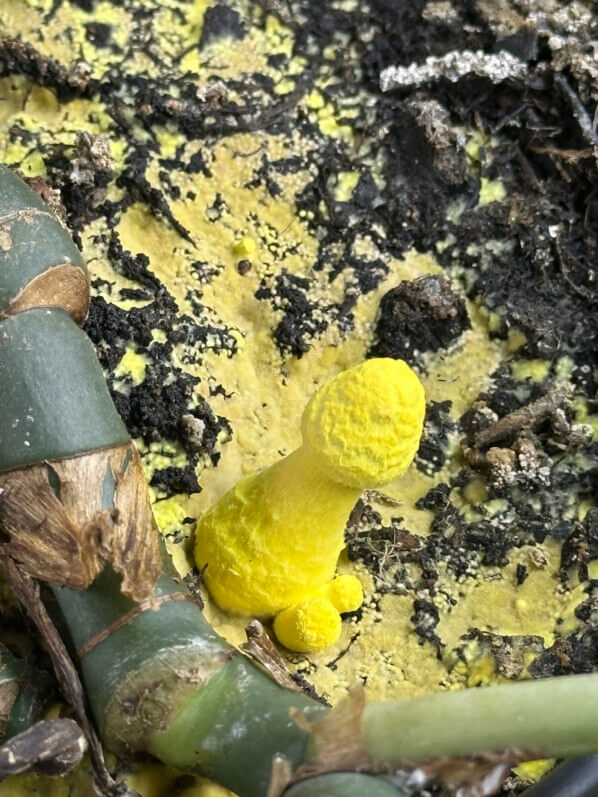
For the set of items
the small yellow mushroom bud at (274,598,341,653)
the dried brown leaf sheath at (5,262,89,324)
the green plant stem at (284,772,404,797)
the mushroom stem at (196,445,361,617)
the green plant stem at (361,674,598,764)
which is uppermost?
the dried brown leaf sheath at (5,262,89,324)

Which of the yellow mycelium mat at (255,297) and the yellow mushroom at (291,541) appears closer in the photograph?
the yellow mushroom at (291,541)

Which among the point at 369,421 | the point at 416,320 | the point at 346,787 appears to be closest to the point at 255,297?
the point at 416,320

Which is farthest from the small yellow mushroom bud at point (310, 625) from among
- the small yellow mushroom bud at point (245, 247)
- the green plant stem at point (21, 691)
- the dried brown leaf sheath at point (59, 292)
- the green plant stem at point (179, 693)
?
the small yellow mushroom bud at point (245, 247)

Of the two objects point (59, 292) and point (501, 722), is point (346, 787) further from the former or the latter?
point (59, 292)

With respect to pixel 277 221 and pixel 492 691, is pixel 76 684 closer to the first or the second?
pixel 492 691

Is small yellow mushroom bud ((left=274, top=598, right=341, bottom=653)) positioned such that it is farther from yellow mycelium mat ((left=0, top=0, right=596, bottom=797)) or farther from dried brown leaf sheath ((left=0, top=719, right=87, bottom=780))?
dried brown leaf sheath ((left=0, top=719, right=87, bottom=780))

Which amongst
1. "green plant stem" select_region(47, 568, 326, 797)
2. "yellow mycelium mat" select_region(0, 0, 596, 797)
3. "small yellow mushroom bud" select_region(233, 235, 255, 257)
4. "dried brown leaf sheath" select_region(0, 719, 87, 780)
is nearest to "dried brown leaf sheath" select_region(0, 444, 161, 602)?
"green plant stem" select_region(47, 568, 326, 797)

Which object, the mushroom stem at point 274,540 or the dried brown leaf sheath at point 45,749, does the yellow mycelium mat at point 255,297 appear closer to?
the mushroom stem at point 274,540
